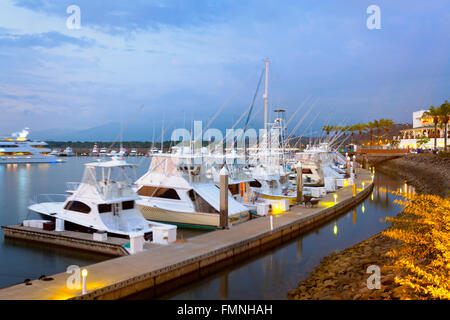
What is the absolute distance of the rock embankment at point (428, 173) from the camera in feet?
125

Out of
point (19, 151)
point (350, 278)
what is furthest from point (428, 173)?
point (19, 151)

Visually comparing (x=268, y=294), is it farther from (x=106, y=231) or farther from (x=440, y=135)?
(x=440, y=135)

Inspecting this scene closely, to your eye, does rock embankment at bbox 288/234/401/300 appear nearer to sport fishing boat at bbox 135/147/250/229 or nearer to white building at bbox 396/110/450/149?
sport fishing boat at bbox 135/147/250/229

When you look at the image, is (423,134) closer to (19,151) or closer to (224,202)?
(224,202)

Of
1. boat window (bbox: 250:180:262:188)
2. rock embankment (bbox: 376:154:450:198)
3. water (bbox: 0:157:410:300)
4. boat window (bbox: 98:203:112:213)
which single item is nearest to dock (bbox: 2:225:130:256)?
water (bbox: 0:157:410:300)

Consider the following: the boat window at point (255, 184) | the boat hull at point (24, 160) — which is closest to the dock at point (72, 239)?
the boat window at point (255, 184)

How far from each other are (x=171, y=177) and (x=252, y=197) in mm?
6123

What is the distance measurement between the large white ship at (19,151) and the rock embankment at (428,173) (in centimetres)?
9269

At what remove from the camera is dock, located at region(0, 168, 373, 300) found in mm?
10422

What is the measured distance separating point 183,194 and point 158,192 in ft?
6.70

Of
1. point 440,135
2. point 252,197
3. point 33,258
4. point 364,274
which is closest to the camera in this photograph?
point 364,274

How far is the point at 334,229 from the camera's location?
23531mm
